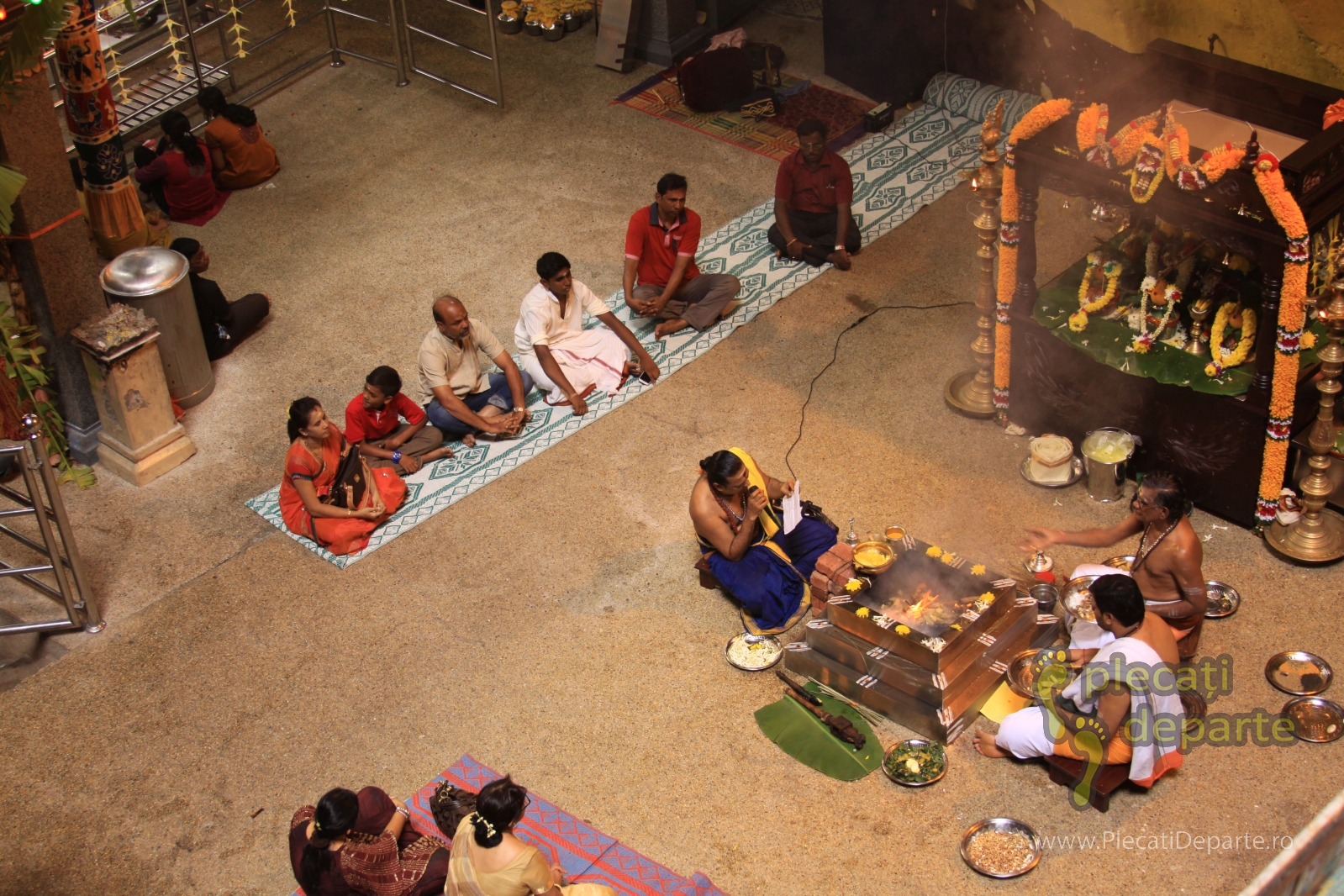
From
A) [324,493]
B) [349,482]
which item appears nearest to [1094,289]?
[349,482]

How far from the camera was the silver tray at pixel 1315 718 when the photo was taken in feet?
17.7

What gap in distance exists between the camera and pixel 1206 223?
579cm

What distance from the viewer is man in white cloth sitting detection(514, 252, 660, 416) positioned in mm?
7375

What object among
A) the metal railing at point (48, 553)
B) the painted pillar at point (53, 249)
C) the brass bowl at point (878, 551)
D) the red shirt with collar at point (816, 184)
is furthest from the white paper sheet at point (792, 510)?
the painted pillar at point (53, 249)

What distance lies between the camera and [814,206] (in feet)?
27.5

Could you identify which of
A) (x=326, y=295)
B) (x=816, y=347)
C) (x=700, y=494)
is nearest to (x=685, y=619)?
(x=700, y=494)

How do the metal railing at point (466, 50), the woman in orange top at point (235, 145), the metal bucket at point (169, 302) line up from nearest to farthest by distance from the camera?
1. the metal bucket at point (169, 302)
2. the woman in orange top at point (235, 145)
3. the metal railing at point (466, 50)

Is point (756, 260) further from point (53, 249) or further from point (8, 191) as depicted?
point (8, 191)

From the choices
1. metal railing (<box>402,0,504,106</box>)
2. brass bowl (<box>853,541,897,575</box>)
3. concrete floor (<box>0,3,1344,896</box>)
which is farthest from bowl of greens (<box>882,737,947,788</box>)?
metal railing (<box>402,0,504,106</box>)

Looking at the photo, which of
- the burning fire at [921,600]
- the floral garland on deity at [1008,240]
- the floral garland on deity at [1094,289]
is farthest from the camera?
the floral garland on deity at [1094,289]

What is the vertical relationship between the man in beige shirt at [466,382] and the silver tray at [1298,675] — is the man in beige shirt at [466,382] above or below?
above

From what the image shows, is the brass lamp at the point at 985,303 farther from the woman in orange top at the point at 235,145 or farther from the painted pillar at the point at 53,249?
the woman in orange top at the point at 235,145

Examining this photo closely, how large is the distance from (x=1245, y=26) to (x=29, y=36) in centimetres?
583

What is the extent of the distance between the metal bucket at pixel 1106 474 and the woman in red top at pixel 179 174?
20.8 feet
